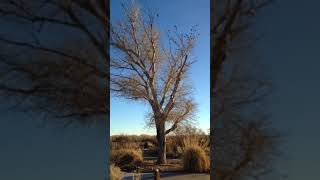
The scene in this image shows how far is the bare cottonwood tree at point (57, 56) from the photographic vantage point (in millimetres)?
2223

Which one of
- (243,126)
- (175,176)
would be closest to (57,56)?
(243,126)

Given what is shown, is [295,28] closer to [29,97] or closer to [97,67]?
[97,67]

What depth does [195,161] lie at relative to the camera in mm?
4934

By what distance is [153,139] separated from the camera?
7.98 meters

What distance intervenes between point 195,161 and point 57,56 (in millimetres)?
3119

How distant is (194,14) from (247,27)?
1076 millimetres

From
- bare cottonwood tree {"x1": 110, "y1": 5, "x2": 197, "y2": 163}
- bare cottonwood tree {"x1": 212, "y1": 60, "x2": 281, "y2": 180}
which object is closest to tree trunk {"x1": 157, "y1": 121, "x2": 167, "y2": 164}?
bare cottonwood tree {"x1": 110, "y1": 5, "x2": 197, "y2": 163}

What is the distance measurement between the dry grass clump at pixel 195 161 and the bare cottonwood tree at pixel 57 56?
2878mm

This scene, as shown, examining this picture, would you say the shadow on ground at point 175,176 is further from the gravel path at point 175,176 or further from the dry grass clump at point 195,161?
the dry grass clump at point 195,161

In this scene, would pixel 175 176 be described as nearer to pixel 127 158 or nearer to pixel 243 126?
pixel 127 158

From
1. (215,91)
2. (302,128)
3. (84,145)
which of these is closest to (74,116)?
(84,145)

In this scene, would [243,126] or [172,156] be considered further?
[172,156]

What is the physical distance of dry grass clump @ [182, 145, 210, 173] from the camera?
4902 millimetres

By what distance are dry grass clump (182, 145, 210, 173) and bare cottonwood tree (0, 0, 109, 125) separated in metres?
2.88
